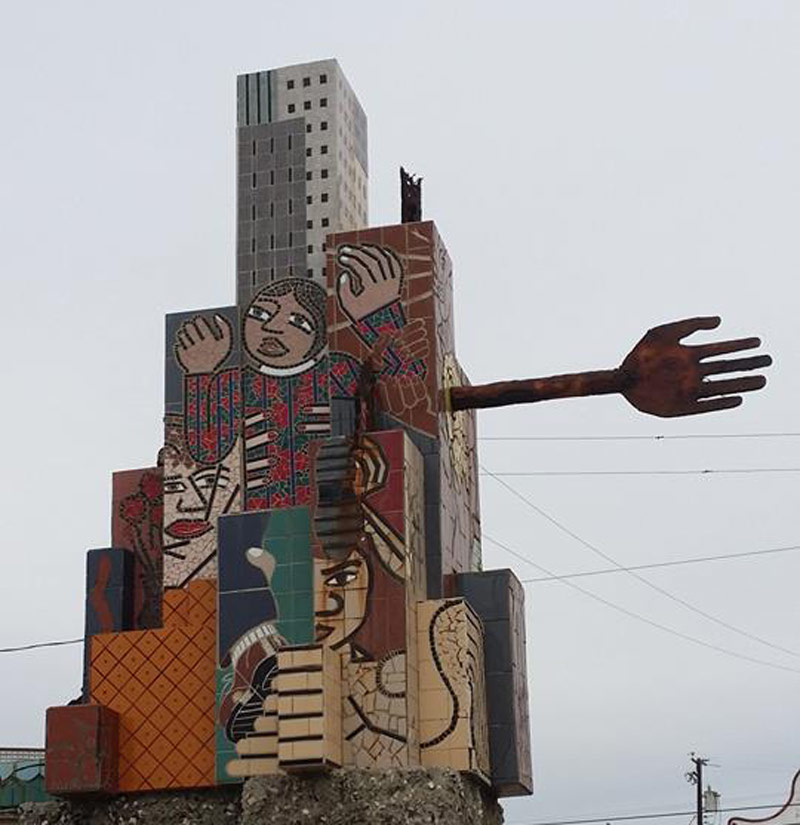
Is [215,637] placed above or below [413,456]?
below

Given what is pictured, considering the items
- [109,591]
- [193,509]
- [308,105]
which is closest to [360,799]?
[193,509]

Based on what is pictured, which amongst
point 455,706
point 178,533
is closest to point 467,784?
point 455,706

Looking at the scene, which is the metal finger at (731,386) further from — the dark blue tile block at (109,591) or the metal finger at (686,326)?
the dark blue tile block at (109,591)

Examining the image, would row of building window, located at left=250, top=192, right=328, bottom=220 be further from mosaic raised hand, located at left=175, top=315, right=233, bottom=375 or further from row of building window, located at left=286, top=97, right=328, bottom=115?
mosaic raised hand, located at left=175, top=315, right=233, bottom=375

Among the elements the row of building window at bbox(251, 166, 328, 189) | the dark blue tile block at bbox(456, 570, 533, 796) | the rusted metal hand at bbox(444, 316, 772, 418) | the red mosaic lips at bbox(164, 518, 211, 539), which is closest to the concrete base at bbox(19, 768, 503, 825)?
the dark blue tile block at bbox(456, 570, 533, 796)

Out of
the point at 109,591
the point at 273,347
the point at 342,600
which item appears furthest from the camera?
the point at 109,591

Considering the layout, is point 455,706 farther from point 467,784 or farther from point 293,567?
point 293,567

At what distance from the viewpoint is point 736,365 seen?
21.9 m

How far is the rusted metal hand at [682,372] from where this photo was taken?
21.9 metres

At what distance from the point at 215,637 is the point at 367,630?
8.37 feet

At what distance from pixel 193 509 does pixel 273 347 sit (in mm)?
2435

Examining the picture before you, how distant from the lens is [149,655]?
22188 mm

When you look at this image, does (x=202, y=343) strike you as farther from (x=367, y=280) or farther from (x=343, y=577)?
(x=343, y=577)

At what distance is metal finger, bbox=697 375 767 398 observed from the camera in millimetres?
21828
